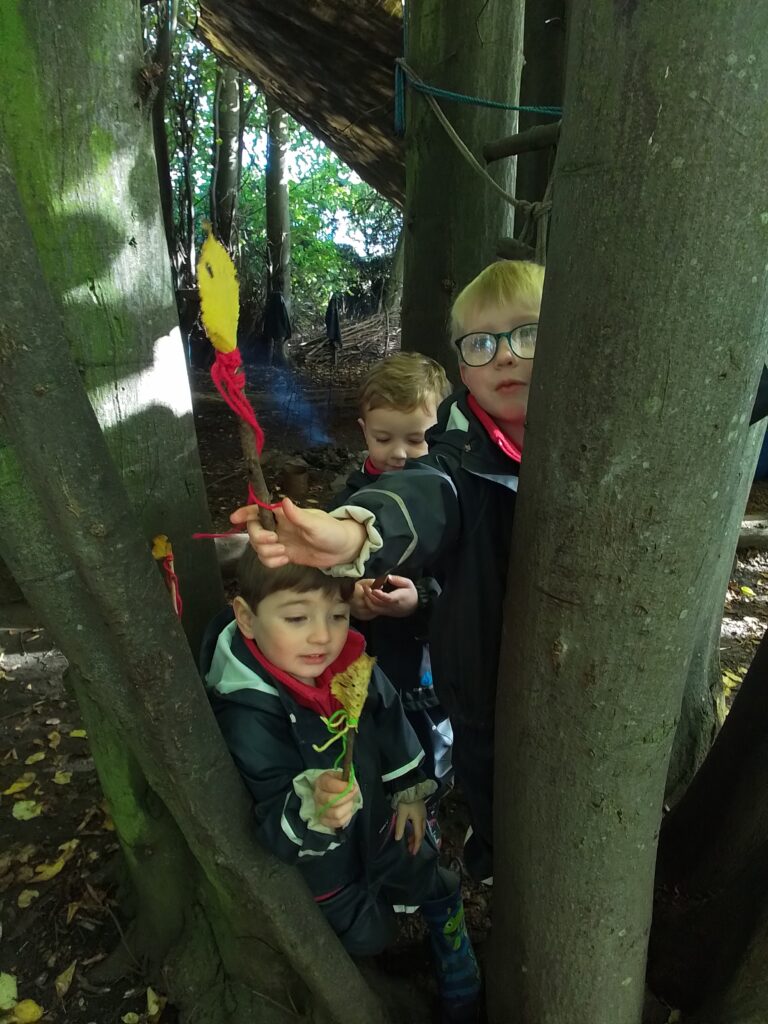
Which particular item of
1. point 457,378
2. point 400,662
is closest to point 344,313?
point 457,378

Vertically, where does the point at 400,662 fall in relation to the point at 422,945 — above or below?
above

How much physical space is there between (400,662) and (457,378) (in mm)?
1611

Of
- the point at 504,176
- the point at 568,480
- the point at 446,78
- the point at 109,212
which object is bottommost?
the point at 568,480

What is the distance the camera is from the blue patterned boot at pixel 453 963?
203 centimetres

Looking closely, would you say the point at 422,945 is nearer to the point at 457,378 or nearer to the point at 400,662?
the point at 400,662

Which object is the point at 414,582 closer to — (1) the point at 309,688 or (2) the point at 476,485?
(1) the point at 309,688

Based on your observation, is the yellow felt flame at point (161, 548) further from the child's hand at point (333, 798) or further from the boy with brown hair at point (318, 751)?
the child's hand at point (333, 798)

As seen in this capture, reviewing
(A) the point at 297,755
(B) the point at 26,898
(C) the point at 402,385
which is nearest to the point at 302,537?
(A) the point at 297,755

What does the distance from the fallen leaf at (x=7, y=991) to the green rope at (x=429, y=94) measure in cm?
339

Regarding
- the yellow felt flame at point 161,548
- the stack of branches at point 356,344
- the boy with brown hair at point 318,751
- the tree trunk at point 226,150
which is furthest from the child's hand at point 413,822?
the stack of branches at point 356,344

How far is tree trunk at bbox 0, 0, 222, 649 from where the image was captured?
162 centimetres

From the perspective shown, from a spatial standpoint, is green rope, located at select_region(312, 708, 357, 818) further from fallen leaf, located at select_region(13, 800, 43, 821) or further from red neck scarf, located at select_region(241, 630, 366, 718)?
fallen leaf, located at select_region(13, 800, 43, 821)

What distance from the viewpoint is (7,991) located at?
2.18 m

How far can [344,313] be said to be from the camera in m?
16.9
